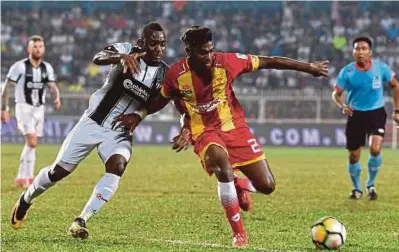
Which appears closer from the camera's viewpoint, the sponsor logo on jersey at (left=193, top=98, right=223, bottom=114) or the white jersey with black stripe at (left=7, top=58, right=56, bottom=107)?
the sponsor logo on jersey at (left=193, top=98, right=223, bottom=114)

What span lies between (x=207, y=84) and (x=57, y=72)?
2808cm

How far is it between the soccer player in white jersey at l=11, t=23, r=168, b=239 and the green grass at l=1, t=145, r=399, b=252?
530 millimetres

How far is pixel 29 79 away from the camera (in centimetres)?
1499

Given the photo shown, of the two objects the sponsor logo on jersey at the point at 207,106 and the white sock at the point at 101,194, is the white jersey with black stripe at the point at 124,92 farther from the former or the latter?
the white sock at the point at 101,194

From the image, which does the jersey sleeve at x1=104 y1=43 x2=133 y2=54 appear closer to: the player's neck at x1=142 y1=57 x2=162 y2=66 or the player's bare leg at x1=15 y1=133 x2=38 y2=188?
the player's neck at x1=142 y1=57 x2=162 y2=66

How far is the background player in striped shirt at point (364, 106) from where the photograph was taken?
42.4ft

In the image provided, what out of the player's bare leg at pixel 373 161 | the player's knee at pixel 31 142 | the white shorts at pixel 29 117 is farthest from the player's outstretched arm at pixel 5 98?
the player's bare leg at pixel 373 161

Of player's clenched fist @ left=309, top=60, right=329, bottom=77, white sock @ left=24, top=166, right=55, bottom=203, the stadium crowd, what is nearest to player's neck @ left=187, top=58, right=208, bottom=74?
player's clenched fist @ left=309, top=60, right=329, bottom=77

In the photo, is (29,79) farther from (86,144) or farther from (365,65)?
(86,144)

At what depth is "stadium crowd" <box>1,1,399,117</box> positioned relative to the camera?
34.4m

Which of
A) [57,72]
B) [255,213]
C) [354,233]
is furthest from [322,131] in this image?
[354,233]

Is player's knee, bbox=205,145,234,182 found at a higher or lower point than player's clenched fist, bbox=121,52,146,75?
lower

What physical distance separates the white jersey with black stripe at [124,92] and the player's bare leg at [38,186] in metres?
0.65

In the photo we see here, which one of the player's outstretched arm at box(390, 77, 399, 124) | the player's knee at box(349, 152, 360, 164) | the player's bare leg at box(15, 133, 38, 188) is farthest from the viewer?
the player's bare leg at box(15, 133, 38, 188)
